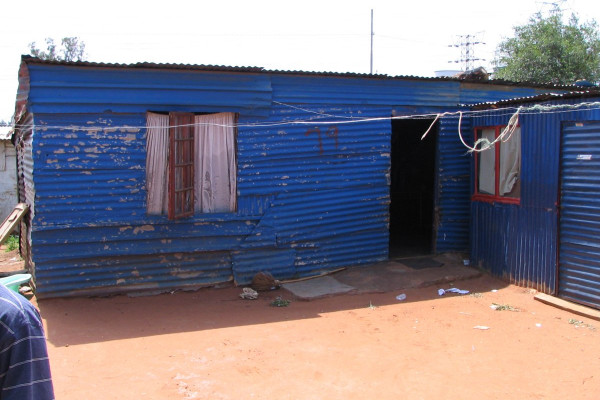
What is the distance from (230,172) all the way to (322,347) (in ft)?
11.2

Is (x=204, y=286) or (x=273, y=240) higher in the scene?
(x=273, y=240)

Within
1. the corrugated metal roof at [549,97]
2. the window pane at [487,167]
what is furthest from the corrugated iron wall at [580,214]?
the window pane at [487,167]

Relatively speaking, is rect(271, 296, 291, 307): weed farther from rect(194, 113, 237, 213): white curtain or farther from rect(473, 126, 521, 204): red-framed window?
rect(473, 126, 521, 204): red-framed window

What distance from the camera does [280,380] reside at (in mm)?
5340

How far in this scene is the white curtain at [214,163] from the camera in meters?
8.34

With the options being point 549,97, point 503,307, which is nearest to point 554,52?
point 549,97

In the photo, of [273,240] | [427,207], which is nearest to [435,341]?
[273,240]

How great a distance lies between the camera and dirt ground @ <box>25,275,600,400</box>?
5160 millimetres

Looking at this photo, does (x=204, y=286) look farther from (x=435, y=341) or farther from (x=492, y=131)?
(x=492, y=131)

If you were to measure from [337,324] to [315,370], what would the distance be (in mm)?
1536

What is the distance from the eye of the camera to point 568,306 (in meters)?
7.43

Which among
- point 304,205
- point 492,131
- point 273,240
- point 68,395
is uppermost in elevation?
point 492,131

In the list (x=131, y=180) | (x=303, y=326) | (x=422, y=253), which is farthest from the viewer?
(x=422, y=253)

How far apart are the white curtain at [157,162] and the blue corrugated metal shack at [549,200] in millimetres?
5119
